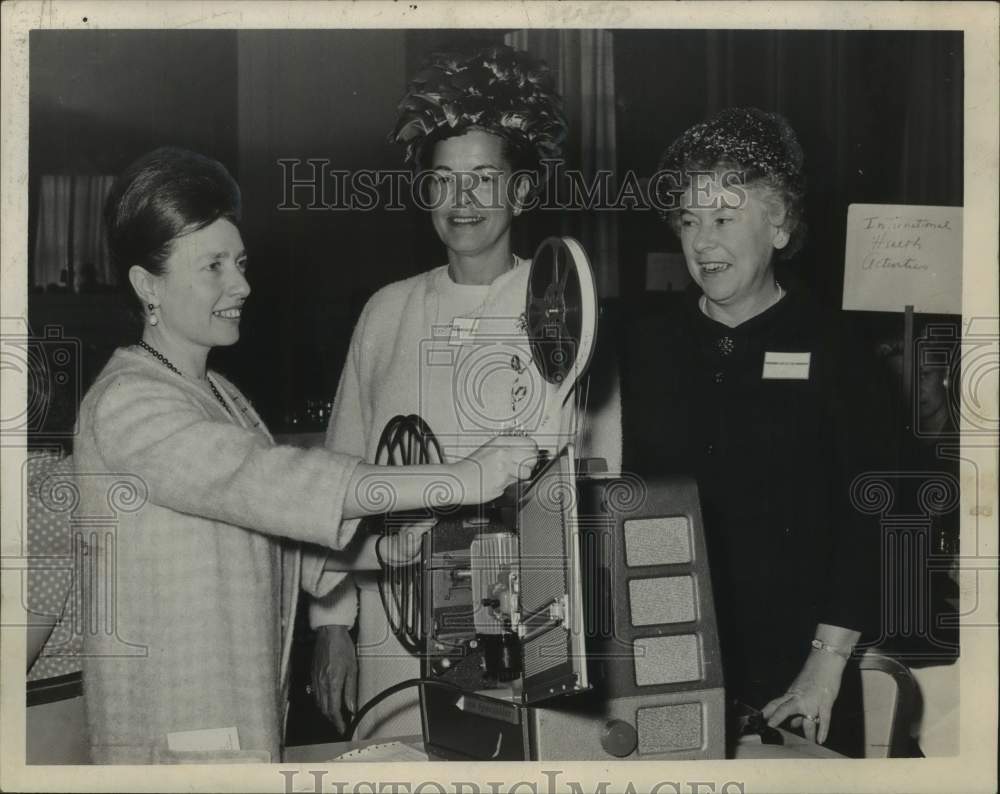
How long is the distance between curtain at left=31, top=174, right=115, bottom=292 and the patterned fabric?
0.34m

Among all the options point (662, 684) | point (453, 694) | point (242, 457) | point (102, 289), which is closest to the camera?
point (662, 684)

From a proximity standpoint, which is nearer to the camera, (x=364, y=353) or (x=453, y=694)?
(x=453, y=694)

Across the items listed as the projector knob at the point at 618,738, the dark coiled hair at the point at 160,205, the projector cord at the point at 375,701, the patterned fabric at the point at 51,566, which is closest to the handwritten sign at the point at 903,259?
the projector knob at the point at 618,738

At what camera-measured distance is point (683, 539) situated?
1544 mm

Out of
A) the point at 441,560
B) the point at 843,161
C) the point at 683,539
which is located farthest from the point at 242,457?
the point at 843,161

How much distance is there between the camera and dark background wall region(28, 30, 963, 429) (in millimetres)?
1961

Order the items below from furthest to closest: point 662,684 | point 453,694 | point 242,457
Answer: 1. point 242,457
2. point 453,694
3. point 662,684

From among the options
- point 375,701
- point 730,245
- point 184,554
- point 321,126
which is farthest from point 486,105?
point 375,701

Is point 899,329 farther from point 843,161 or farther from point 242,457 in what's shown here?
point 242,457

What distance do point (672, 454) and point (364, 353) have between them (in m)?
0.63

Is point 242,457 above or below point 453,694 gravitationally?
above

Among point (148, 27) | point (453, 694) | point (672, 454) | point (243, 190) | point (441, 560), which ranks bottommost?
point (453, 694)

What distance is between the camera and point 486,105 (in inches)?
77.2

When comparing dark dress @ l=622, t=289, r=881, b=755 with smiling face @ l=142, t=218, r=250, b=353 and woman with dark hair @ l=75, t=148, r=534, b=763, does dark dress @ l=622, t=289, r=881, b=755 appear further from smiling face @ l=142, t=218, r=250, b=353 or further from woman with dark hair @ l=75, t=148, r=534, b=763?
smiling face @ l=142, t=218, r=250, b=353
